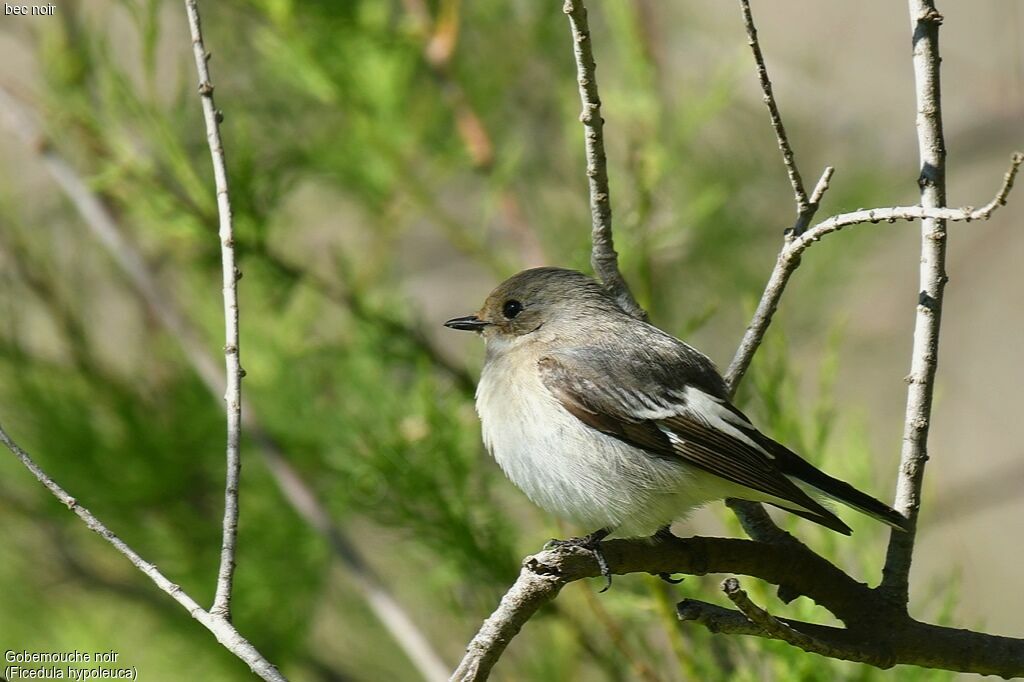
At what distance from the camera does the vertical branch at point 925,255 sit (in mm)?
1740

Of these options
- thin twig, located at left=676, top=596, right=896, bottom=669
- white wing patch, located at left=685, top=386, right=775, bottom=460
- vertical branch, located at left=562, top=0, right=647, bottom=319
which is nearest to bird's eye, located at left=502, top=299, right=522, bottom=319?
vertical branch, located at left=562, top=0, right=647, bottom=319

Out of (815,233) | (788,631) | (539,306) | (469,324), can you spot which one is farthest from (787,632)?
(469,324)

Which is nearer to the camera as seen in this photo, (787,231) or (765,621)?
(765,621)

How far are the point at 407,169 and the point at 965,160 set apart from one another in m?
1.95

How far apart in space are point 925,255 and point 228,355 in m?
1.05

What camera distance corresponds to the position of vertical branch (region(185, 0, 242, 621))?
5.21 ft

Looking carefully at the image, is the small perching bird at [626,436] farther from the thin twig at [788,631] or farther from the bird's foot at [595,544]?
the thin twig at [788,631]

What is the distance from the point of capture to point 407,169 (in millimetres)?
3453

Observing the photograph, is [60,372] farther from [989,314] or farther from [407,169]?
[989,314]

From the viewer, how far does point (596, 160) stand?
76.9 inches

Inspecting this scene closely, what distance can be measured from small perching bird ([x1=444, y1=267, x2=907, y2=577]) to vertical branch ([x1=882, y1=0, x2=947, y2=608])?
114mm

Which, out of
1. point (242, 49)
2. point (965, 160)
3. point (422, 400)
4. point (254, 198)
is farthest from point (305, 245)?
point (965, 160)

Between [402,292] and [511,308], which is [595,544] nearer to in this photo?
[511,308]

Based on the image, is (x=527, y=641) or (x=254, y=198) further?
(x=527, y=641)
